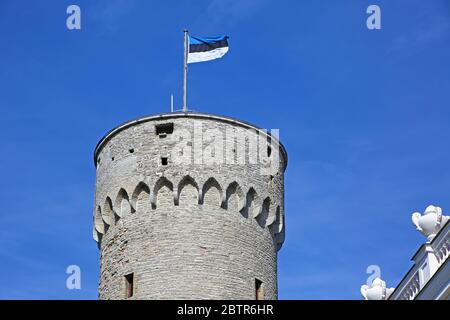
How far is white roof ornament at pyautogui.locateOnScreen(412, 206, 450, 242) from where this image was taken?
22.2m

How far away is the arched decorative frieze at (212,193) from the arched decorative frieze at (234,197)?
0.60ft

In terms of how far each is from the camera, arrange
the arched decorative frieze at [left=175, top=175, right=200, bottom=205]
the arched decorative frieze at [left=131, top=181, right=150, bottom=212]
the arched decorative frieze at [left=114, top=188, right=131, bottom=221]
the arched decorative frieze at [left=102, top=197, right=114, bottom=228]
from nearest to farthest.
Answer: the arched decorative frieze at [left=175, top=175, right=200, bottom=205]
the arched decorative frieze at [left=131, top=181, right=150, bottom=212]
the arched decorative frieze at [left=114, top=188, right=131, bottom=221]
the arched decorative frieze at [left=102, top=197, right=114, bottom=228]

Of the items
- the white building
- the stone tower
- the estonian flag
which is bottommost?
the white building

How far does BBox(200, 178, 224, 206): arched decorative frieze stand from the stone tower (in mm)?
25

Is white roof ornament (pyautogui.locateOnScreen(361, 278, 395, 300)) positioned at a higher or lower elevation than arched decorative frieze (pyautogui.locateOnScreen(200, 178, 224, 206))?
lower

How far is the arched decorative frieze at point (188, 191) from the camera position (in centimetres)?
2927

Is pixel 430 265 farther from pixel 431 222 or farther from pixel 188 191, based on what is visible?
pixel 188 191

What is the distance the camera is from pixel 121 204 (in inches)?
1177

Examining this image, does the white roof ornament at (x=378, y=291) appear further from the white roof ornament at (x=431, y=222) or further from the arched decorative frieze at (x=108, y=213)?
the arched decorative frieze at (x=108, y=213)

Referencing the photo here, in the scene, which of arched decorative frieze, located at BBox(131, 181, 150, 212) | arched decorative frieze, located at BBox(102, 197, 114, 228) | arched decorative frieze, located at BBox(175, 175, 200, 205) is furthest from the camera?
arched decorative frieze, located at BBox(102, 197, 114, 228)

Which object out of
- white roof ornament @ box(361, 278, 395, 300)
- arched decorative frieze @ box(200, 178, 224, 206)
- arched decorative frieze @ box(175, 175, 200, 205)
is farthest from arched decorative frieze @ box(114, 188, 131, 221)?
white roof ornament @ box(361, 278, 395, 300)

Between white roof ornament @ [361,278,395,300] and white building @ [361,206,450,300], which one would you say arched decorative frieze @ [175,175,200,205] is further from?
white building @ [361,206,450,300]
